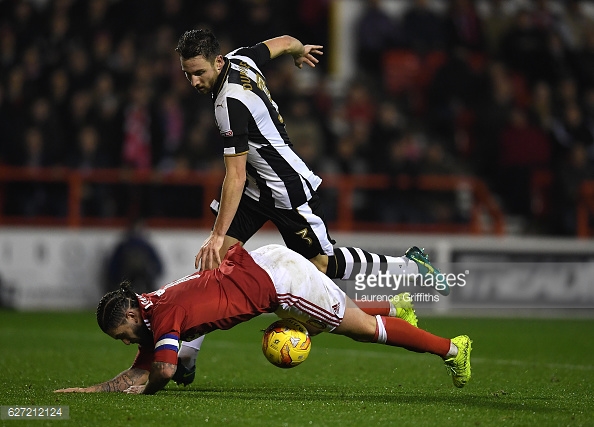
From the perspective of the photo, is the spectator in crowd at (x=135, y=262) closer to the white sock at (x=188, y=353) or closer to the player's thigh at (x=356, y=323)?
the white sock at (x=188, y=353)

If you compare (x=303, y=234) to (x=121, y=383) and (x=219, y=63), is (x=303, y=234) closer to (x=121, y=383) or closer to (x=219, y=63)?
(x=219, y=63)

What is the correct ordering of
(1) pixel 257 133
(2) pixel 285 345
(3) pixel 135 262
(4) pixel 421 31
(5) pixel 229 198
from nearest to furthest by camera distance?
(2) pixel 285 345 → (5) pixel 229 198 → (1) pixel 257 133 → (3) pixel 135 262 → (4) pixel 421 31

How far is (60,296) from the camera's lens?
14609 millimetres

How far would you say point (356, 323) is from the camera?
6.82 m

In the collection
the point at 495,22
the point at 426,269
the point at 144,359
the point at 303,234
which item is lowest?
the point at 144,359

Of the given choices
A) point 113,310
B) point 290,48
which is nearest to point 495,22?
point 290,48

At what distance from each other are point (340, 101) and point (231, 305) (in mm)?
10955

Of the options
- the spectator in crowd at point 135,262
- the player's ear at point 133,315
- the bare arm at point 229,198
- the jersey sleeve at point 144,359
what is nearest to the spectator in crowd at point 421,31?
the spectator in crowd at point 135,262

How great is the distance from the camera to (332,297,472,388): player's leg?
684 centimetres

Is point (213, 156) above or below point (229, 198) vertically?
above

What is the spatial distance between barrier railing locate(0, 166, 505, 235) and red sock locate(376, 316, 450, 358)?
7.75m

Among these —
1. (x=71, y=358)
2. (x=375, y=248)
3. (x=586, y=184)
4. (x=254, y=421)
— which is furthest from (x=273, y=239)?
(x=254, y=421)

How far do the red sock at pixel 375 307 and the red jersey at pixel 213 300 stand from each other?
962 millimetres

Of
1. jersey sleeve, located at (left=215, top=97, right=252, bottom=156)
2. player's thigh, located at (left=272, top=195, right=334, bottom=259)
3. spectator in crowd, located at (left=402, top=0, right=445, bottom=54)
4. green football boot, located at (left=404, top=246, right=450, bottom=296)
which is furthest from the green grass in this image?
spectator in crowd, located at (left=402, top=0, right=445, bottom=54)
